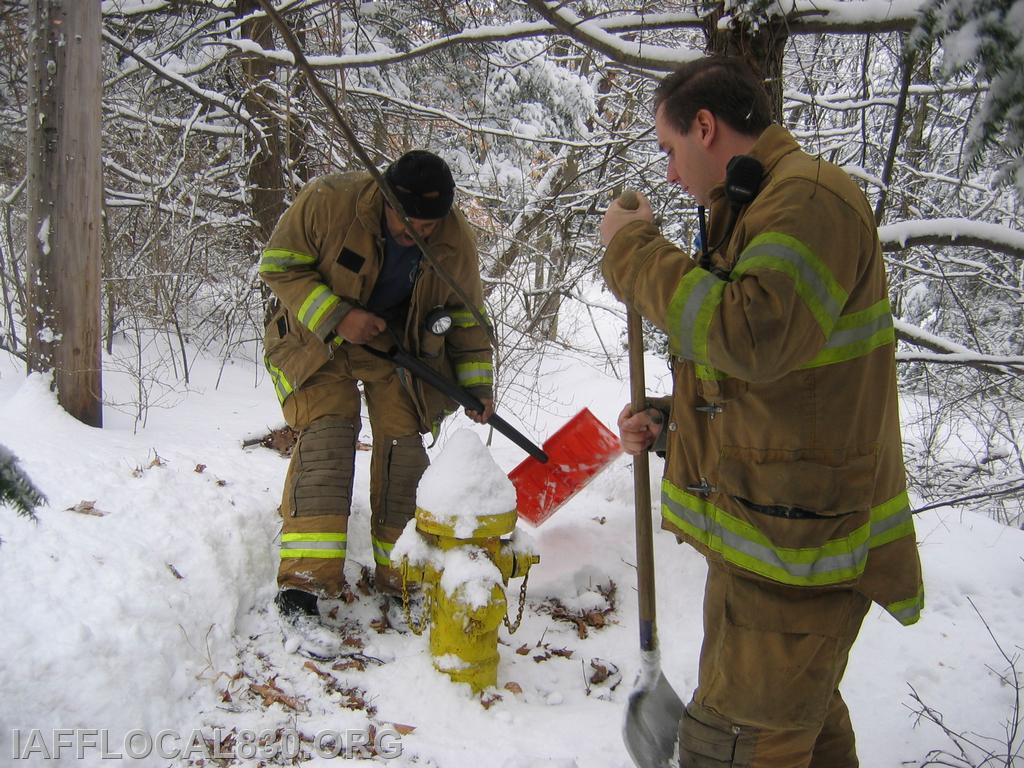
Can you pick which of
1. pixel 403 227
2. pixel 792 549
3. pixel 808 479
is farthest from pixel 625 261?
pixel 403 227

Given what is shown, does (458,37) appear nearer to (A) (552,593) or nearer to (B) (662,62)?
(B) (662,62)

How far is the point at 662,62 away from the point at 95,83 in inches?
135

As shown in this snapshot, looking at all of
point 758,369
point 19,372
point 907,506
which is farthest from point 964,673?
point 19,372

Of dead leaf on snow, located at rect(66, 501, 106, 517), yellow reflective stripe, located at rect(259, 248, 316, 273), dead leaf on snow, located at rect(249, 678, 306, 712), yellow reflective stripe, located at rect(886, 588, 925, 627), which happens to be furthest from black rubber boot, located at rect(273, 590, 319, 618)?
yellow reflective stripe, located at rect(886, 588, 925, 627)

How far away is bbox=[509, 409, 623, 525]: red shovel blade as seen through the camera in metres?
3.69

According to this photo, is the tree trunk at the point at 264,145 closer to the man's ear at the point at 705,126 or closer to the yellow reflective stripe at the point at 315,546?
the yellow reflective stripe at the point at 315,546

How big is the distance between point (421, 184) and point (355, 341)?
0.68 m

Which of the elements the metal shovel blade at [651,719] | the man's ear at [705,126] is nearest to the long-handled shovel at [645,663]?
the metal shovel blade at [651,719]

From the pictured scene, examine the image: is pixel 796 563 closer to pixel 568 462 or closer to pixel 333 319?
pixel 333 319

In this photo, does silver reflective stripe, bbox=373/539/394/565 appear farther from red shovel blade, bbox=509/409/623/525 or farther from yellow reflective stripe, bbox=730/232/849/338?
yellow reflective stripe, bbox=730/232/849/338

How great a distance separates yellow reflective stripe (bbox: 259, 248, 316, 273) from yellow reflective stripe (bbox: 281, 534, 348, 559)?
110 centimetres

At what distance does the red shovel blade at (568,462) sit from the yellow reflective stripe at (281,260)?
154 centimetres

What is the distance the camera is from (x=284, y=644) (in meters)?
2.75

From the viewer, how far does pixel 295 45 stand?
5.14 ft
